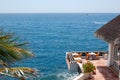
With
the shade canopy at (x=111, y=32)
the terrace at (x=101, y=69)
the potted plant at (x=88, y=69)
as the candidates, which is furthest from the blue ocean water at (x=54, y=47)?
the shade canopy at (x=111, y=32)

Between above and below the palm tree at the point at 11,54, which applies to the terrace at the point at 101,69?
below

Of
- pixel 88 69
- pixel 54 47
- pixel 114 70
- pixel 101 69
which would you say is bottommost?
pixel 54 47

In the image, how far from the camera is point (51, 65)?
33812 millimetres

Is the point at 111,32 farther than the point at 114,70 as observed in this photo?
No

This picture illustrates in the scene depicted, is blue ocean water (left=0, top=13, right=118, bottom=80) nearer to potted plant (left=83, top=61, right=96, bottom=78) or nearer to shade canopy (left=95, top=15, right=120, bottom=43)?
potted plant (left=83, top=61, right=96, bottom=78)

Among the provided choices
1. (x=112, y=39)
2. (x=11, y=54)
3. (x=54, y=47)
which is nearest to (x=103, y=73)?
(x=112, y=39)

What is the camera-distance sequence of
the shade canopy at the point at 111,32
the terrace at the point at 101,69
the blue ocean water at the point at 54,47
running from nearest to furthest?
the terrace at the point at 101,69 → the shade canopy at the point at 111,32 → the blue ocean water at the point at 54,47

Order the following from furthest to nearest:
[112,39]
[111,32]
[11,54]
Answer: [111,32], [112,39], [11,54]

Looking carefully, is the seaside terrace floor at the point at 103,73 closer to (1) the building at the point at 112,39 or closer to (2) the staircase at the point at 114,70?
(2) the staircase at the point at 114,70

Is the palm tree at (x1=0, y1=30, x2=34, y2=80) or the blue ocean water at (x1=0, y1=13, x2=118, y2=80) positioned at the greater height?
the palm tree at (x1=0, y1=30, x2=34, y2=80)

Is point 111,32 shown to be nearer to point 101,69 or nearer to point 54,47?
point 101,69

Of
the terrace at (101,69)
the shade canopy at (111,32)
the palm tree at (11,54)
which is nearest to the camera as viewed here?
the palm tree at (11,54)

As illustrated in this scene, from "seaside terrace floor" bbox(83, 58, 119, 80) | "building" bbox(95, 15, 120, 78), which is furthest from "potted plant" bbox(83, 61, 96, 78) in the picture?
"building" bbox(95, 15, 120, 78)

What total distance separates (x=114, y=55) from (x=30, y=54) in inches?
603
